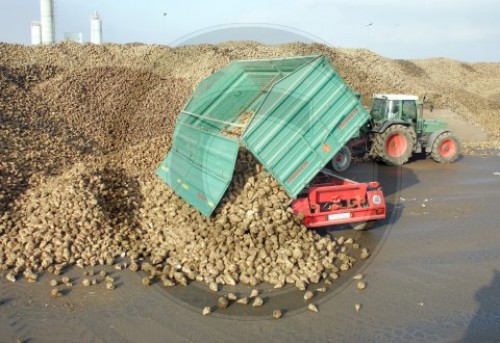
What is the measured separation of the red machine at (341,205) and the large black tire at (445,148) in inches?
A: 306

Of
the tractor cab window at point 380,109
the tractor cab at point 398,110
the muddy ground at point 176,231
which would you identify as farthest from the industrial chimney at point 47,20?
the tractor cab at point 398,110

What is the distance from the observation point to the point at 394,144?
13.5 m

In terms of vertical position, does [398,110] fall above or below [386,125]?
above

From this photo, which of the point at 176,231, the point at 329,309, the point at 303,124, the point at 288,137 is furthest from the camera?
the point at 176,231

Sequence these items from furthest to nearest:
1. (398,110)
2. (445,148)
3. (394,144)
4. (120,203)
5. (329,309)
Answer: (445,148) → (398,110) → (394,144) → (120,203) → (329,309)

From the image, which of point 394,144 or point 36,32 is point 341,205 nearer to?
point 394,144

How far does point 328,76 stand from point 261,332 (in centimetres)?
397

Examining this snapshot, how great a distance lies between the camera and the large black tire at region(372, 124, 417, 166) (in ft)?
42.7

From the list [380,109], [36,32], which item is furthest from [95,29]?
[380,109]

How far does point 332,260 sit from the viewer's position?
256 inches

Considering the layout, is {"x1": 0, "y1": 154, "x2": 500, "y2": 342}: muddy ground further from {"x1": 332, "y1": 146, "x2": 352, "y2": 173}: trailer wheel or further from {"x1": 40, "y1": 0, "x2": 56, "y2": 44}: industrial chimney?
{"x1": 40, "y1": 0, "x2": 56, "y2": 44}: industrial chimney

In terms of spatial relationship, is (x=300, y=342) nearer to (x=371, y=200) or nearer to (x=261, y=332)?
(x=261, y=332)

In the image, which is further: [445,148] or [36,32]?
[36,32]

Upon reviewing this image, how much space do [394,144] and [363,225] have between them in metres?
6.44
